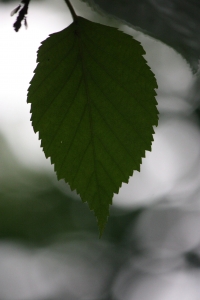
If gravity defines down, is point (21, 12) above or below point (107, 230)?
above

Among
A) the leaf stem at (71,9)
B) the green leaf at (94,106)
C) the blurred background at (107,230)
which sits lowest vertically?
the blurred background at (107,230)

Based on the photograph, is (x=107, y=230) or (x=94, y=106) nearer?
(x=94, y=106)

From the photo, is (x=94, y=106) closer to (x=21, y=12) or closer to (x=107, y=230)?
(x=21, y=12)

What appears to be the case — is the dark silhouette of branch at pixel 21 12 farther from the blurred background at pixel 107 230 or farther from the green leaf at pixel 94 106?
the blurred background at pixel 107 230

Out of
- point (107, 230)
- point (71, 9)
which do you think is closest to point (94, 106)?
point (71, 9)

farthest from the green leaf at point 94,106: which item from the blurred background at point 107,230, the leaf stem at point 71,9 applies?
the blurred background at point 107,230

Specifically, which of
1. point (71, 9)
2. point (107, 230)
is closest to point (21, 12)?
point (71, 9)

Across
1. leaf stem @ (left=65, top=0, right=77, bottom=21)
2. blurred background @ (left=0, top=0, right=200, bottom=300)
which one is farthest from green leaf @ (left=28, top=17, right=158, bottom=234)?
blurred background @ (left=0, top=0, right=200, bottom=300)

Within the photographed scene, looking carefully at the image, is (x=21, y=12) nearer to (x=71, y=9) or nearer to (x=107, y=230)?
(x=71, y=9)

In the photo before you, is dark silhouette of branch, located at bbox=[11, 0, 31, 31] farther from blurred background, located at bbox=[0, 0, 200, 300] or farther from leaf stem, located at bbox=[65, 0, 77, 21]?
blurred background, located at bbox=[0, 0, 200, 300]

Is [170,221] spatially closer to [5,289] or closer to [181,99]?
[181,99]
